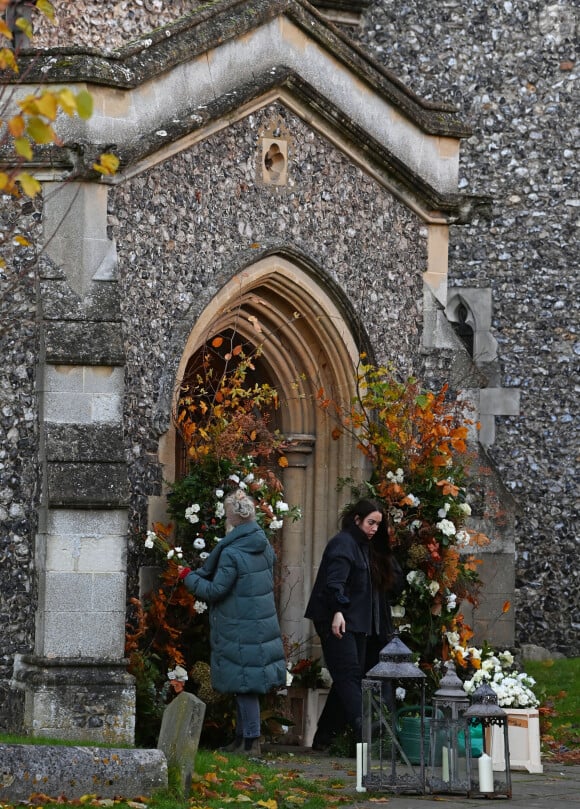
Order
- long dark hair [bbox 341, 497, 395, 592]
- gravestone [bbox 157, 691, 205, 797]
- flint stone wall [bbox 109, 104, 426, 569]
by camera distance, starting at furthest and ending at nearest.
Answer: flint stone wall [bbox 109, 104, 426, 569] → long dark hair [bbox 341, 497, 395, 592] → gravestone [bbox 157, 691, 205, 797]

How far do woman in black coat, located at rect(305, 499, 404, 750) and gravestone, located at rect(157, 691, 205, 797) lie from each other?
7.71ft

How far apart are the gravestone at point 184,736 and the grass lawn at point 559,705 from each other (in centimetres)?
381

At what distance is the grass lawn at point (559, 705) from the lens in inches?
467

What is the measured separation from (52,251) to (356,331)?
279 cm

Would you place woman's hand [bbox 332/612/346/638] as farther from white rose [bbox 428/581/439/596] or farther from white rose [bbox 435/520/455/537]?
white rose [bbox 435/520/455/537]

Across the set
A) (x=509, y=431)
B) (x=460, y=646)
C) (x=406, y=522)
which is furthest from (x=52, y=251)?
(x=509, y=431)

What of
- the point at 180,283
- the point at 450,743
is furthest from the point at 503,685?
the point at 180,283

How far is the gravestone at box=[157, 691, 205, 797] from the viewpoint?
8250 millimetres

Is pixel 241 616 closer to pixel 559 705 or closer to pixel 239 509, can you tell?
pixel 239 509

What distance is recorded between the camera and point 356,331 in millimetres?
12719

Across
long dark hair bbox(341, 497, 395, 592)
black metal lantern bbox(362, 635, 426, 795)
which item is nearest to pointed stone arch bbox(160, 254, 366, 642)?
long dark hair bbox(341, 497, 395, 592)

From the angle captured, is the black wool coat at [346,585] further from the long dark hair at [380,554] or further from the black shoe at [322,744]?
the black shoe at [322,744]

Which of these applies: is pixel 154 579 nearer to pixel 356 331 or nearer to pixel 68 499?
pixel 68 499

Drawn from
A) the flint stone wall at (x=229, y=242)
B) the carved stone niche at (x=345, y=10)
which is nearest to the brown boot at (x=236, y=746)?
the flint stone wall at (x=229, y=242)
